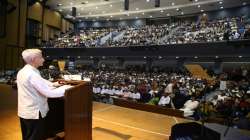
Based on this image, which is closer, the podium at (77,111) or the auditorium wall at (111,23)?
the podium at (77,111)

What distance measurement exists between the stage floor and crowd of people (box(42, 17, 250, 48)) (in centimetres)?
1006

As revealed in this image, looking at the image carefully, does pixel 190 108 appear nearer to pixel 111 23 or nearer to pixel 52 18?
pixel 52 18

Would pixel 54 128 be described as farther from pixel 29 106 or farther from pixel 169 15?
pixel 169 15

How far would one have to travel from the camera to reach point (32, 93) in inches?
95.7

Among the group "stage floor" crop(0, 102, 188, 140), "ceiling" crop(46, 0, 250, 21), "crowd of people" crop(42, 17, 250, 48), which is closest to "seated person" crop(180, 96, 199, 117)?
"stage floor" crop(0, 102, 188, 140)

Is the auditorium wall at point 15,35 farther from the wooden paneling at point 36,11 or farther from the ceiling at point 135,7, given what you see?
the ceiling at point 135,7

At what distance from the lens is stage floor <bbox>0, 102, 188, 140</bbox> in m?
3.91

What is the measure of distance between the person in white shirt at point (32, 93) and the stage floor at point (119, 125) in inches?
54.1

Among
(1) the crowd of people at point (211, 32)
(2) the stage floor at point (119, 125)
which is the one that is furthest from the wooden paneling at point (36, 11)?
(2) the stage floor at point (119, 125)

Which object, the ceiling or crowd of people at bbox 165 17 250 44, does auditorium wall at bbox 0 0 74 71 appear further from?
crowd of people at bbox 165 17 250 44

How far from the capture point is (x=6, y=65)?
18.9 m

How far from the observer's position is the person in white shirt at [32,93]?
2379mm

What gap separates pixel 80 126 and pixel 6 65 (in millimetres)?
17996

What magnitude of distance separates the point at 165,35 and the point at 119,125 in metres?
15.0
